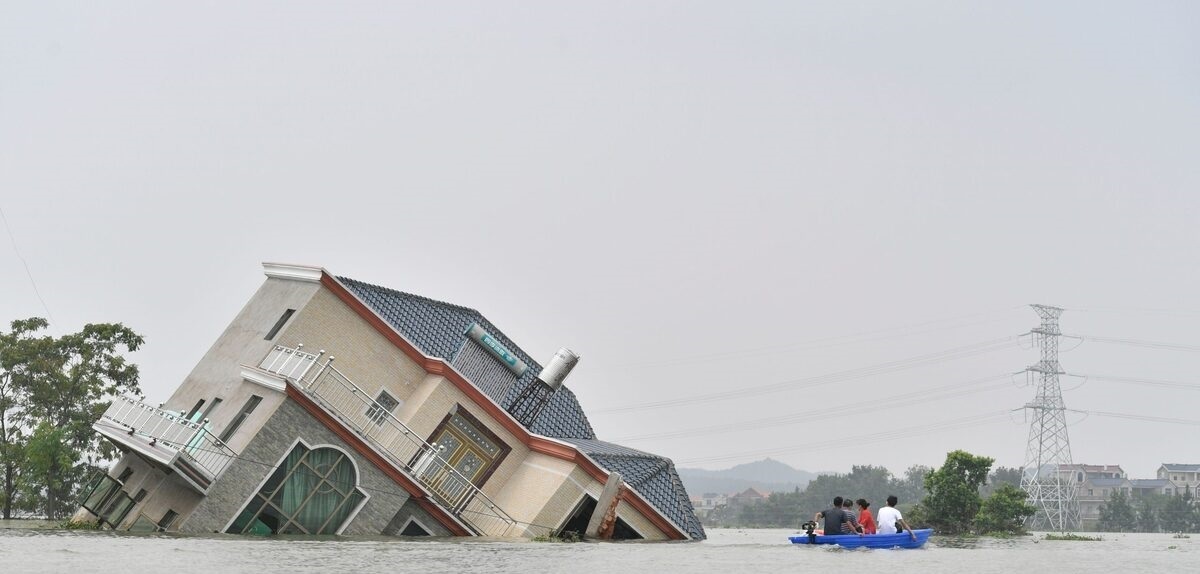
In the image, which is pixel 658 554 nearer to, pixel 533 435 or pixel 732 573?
A: pixel 732 573

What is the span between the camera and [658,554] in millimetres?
35188

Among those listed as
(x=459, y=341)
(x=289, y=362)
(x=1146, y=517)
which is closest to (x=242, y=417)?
(x=289, y=362)

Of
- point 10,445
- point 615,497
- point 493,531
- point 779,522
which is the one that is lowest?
point 10,445

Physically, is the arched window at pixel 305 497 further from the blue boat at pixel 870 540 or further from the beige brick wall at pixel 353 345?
the blue boat at pixel 870 540

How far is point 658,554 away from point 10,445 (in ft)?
129

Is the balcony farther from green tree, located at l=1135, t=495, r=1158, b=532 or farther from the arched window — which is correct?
green tree, located at l=1135, t=495, r=1158, b=532

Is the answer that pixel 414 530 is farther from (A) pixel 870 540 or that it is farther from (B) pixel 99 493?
(A) pixel 870 540

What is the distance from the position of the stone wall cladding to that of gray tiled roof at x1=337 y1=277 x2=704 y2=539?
6745 mm

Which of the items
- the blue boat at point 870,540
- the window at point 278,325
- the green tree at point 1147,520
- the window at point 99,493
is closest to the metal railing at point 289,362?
the window at point 278,325

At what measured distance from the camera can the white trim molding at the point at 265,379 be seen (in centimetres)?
4041

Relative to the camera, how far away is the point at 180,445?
3853cm

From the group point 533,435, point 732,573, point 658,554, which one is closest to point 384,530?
point 533,435

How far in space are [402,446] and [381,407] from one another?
1.81 meters

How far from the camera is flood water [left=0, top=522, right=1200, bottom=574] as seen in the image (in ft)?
84.4
